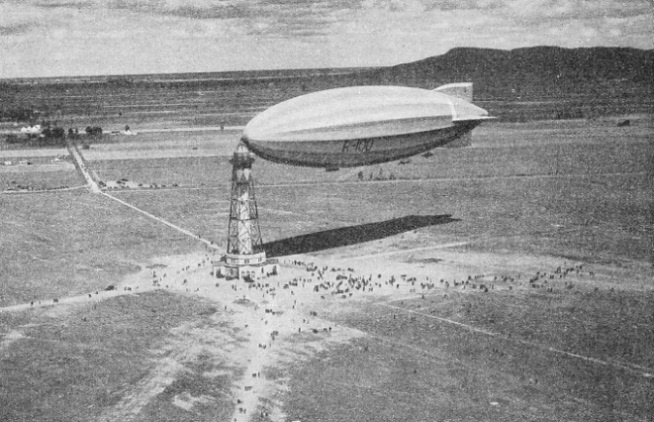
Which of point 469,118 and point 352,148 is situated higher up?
point 469,118

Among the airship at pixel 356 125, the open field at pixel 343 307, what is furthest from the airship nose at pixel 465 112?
the open field at pixel 343 307

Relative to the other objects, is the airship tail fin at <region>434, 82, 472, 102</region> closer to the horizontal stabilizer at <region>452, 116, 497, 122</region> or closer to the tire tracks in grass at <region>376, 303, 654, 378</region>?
the horizontal stabilizer at <region>452, 116, 497, 122</region>

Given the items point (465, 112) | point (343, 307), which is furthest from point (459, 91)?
point (343, 307)

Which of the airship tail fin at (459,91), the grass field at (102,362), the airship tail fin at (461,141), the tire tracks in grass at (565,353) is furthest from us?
the airship tail fin at (459,91)

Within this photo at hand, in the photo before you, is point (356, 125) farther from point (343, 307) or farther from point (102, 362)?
point (102, 362)

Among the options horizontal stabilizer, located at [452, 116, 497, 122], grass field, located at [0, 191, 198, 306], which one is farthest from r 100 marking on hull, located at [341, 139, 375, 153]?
grass field, located at [0, 191, 198, 306]

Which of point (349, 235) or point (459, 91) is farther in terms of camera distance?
point (459, 91)

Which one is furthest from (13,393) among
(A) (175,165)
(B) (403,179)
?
(A) (175,165)

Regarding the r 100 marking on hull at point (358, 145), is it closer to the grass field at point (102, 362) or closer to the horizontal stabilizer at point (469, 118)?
the horizontal stabilizer at point (469, 118)
